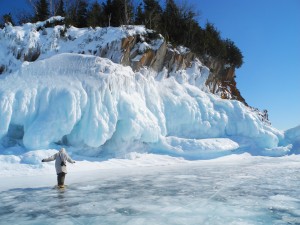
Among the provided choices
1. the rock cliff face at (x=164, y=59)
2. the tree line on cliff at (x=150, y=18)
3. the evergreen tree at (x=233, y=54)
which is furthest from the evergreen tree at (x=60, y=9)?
the evergreen tree at (x=233, y=54)

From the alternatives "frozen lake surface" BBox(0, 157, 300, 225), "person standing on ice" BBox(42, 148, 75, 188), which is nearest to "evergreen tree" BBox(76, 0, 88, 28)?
"person standing on ice" BBox(42, 148, 75, 188)

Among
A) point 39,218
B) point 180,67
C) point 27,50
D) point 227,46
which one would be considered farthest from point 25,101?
point 227,46

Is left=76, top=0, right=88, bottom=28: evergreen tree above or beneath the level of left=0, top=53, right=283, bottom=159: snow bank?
above

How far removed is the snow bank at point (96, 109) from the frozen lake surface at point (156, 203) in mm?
5192

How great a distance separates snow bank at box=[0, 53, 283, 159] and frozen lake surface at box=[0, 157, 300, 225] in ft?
17.0

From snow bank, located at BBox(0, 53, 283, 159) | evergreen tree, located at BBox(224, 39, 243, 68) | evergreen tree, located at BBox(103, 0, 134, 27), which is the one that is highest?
evergreen tree, located at BBox(103, 0, 134, 27)

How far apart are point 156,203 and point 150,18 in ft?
67.1

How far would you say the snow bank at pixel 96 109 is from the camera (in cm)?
1372

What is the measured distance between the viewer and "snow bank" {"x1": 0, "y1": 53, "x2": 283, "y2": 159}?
45.0ft

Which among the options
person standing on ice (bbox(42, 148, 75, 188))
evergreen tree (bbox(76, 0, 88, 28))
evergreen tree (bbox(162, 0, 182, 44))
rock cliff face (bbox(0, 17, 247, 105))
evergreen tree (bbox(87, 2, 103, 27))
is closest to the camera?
person standing on ice (bbox(42, 148, 75, 188))

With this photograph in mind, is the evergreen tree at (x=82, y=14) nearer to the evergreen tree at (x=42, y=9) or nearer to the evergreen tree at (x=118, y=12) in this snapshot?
the evergreen tree at (x=118, y=12)

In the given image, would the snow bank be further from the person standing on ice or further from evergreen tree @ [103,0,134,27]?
evergreen tree @ [103,0,134,27]

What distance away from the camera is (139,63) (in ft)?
64.9

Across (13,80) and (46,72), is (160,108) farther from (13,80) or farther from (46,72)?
(13,80)
